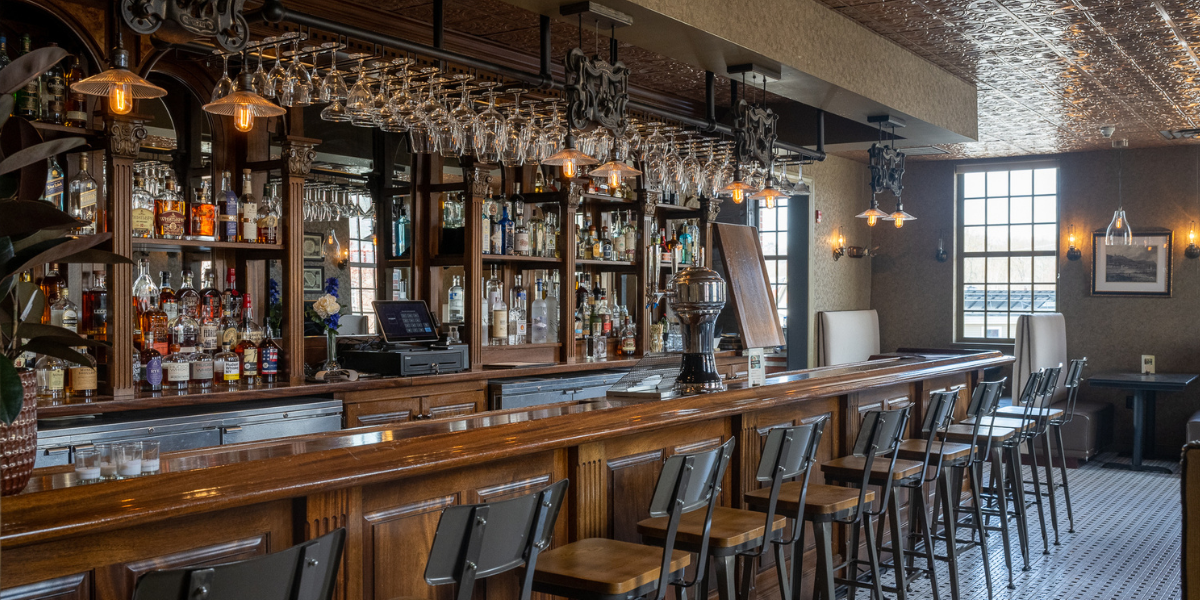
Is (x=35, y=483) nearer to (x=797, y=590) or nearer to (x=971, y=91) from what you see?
(x=797, y=590)

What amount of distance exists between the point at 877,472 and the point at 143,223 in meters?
3.35

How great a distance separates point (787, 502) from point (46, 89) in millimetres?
3360

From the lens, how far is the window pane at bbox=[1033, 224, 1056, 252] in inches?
390

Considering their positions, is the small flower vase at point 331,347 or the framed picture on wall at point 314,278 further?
the framed picture on wall at point 314,278

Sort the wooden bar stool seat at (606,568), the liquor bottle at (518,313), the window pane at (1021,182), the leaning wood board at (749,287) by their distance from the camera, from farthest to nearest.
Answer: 1. the window pane at (1021,182)
2. the leaning wood board at (749,287)
3. the liquor bottle at (518,313)
4. the wooden bar stool seat at (606,568)

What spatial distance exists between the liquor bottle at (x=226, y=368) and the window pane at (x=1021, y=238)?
8.33 meters

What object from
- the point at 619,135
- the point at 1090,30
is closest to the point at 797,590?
the point at 619,135

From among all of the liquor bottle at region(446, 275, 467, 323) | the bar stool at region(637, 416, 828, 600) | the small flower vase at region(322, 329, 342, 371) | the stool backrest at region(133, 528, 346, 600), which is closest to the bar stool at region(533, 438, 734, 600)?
the bar stool at region(637, 416, 828, 600)

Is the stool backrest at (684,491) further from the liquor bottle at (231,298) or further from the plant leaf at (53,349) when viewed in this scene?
the liquor bottle at (231,298)

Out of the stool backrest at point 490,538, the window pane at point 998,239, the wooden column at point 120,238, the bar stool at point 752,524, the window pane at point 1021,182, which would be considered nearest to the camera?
the stool backrest at point 490,538

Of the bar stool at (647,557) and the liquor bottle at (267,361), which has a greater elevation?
the liquor bottle at (267,361)

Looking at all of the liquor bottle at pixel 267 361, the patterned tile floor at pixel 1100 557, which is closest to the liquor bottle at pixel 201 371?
the liquor bottle at pixel 267 361

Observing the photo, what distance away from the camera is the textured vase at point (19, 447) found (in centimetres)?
184

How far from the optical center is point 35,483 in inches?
83.0
